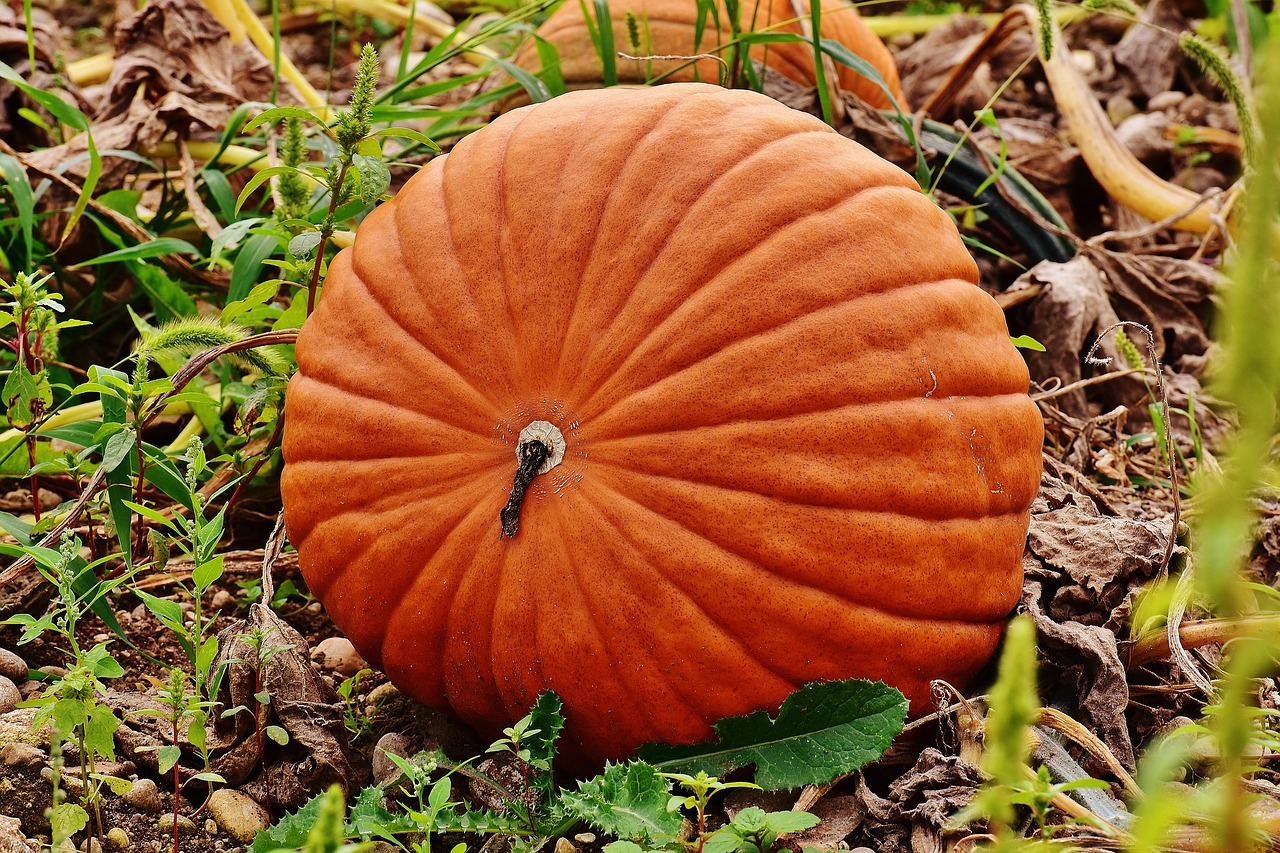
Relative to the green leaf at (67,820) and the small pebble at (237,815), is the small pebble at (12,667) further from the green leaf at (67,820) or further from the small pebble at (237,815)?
the green leaf at (67,820)

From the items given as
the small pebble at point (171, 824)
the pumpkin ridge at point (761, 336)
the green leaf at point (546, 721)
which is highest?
the pumpkin ridge at point (761, 336)

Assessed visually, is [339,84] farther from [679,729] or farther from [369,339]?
[679,729]

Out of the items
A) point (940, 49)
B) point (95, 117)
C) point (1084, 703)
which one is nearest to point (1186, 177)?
point (940, 49)

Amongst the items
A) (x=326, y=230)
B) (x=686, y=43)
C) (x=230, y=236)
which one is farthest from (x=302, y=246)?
(x=686, y=43)

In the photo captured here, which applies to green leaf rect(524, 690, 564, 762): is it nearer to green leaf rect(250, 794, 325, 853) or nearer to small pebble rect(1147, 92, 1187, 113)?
green leaf rect(250, 794, 325, 853)

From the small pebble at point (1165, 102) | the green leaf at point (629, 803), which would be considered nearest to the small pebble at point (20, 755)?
the green leaf at point (629, 803)

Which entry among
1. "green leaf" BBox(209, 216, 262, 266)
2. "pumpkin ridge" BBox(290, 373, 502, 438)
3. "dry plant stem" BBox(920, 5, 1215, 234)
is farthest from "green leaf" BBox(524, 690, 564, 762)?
"dry plant stem" BBox(920, 5, 1215, 234)
